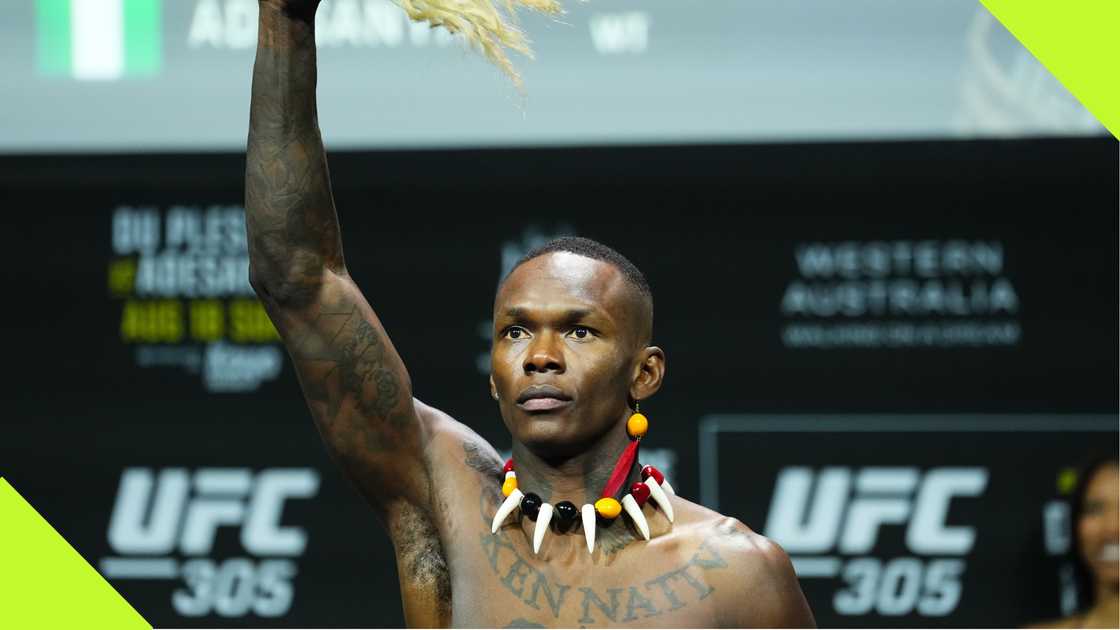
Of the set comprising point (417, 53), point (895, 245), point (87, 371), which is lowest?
point (87, 371)

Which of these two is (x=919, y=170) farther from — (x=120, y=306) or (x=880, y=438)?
(x=120, y=306)

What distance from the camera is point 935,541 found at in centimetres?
594

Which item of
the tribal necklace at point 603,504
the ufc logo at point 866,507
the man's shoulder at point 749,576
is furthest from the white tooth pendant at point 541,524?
the ufc logo at point 866,507

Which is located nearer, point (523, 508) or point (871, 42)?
point (523, 508)

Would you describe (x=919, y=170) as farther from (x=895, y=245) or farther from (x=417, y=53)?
(x=417, y=53)

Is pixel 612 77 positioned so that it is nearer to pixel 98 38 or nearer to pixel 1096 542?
pixel 98 38

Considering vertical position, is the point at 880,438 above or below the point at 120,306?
below

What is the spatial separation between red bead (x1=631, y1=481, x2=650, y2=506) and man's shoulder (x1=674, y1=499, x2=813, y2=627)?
80 mm

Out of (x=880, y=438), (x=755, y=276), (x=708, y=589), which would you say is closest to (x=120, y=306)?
(x=755, y=276)

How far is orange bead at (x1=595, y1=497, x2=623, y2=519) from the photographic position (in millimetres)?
2904

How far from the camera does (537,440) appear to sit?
111 inches

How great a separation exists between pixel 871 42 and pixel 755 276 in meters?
0.87

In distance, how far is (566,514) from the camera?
2898mm

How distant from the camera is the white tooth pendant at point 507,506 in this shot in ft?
9.59
